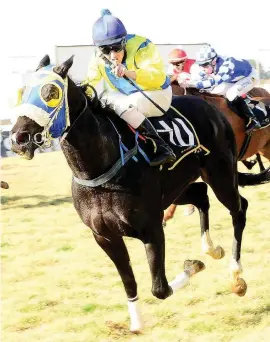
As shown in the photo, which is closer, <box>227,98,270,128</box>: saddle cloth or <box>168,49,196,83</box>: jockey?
<box>227,98,270,128</box>: saddle cloth

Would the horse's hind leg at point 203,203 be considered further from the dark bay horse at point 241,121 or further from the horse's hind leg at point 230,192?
the dark bay horse at point 241,121

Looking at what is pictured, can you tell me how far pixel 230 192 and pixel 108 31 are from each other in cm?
222

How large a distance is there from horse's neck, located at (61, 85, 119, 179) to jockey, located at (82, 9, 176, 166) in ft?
0.68

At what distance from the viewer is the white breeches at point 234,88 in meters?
7.79

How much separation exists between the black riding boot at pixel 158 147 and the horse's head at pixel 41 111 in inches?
33.6

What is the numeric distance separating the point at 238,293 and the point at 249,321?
44 cm

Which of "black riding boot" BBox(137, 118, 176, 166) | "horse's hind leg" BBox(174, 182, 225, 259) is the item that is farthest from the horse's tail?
"black riding boot" BBox(137, 118, 176, 166)

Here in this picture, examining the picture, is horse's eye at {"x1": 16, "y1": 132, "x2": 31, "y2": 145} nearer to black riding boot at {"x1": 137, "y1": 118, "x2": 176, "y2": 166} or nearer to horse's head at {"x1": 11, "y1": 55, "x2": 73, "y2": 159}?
horse's head at {"x1": 11, "y1": 55, "x2": 73, "y2": 159}

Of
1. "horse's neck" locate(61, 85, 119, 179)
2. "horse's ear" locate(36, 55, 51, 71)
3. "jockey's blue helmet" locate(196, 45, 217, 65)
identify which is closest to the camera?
"horse's ear" locate(36, 55, 51, 71)

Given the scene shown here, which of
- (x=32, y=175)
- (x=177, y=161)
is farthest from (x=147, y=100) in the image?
(x=32, y=175)

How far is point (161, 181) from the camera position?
181 inches

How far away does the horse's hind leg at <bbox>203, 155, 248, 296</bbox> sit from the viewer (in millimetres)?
5438

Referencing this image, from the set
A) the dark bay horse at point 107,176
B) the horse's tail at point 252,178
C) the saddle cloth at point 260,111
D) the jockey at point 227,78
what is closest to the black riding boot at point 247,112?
the jockey at point 227,78

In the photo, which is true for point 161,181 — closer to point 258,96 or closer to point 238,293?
point 238,293
